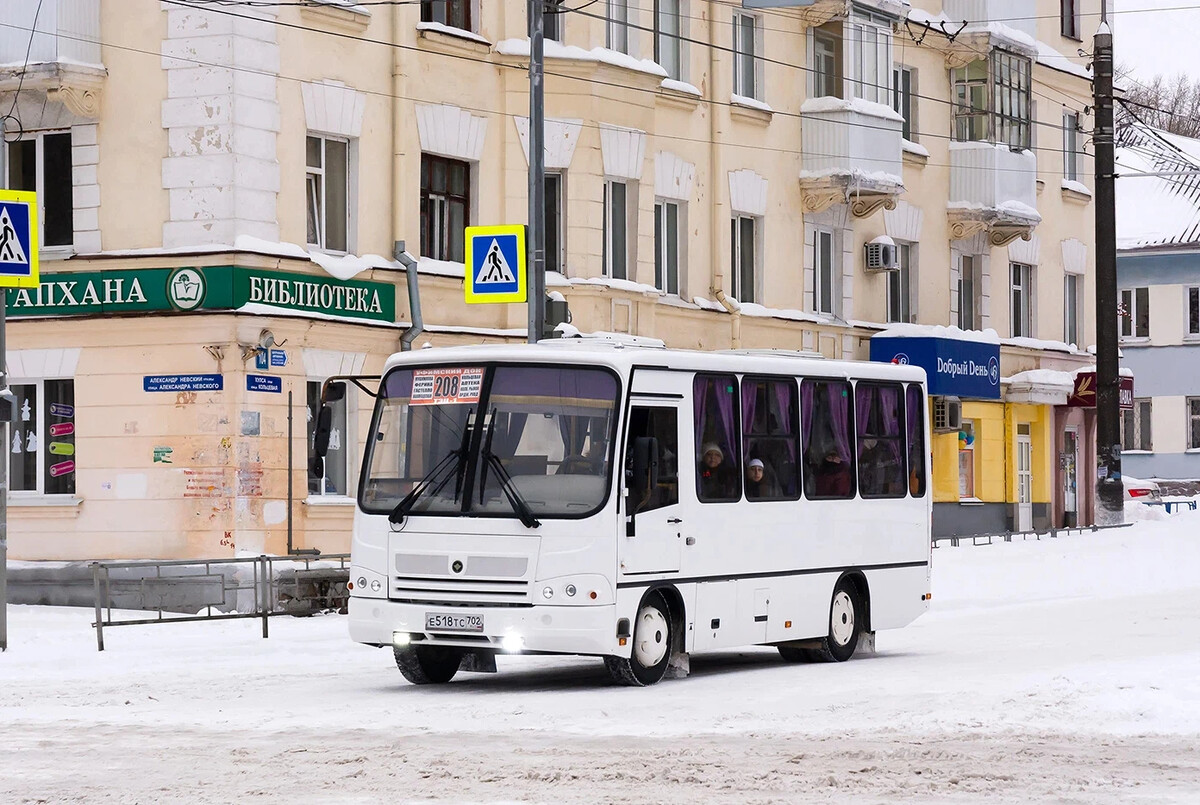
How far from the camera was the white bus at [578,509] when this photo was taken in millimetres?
16891

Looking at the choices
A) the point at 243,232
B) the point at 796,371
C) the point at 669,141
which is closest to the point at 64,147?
the point at 243,232

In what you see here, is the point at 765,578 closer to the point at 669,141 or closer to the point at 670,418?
the point at 670,418

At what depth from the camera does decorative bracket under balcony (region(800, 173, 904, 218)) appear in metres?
37.8

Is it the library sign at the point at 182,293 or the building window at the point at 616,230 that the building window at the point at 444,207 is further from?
the building window at the point at 616,230

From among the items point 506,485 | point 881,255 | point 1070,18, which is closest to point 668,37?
point 881,255

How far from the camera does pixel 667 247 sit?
34375 mm

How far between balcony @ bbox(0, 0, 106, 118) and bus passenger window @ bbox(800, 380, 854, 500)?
37.3ft

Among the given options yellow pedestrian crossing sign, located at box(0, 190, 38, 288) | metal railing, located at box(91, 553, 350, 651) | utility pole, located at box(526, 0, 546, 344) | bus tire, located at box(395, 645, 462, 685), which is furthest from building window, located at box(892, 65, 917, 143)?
bus tire, located at box(395, 645, 462, 685)

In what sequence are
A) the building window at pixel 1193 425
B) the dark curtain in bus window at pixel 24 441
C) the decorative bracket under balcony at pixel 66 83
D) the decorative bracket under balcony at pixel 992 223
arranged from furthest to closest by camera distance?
the building window at pixel 1193 425 → the decorative bracket under balcony at pixel 992 223 → the dark curtain in bus window at pixel 24 441 → the decorative bracket under balcony at pixel 66 83

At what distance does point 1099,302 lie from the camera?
40250 mm

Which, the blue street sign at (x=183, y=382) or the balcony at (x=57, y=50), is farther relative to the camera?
the balcony at (x=57, y=50)

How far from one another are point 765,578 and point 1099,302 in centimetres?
2280

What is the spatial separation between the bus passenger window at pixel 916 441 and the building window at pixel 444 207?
32.1ft

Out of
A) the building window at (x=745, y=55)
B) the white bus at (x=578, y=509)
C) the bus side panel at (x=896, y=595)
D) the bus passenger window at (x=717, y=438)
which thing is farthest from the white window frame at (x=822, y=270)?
the bus passenger window at (x=717, y=438)
